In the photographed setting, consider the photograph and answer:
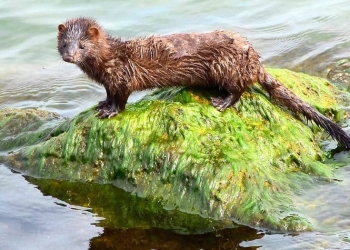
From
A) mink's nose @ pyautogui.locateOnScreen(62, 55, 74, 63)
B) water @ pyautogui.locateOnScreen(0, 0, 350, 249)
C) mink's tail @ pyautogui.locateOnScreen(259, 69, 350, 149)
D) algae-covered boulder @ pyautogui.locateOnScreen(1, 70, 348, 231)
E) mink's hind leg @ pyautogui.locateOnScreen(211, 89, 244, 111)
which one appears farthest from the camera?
mink's tail @ pyautogui.locateOnScreen(259, 69, 350, 149)

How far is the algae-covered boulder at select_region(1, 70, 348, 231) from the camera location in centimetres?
578

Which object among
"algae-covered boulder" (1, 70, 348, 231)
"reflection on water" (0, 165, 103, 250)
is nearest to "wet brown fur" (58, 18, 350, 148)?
"algae-covered boulder" (1, 70, 348, 231)

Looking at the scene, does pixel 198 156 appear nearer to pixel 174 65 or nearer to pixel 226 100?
pixel 226 100

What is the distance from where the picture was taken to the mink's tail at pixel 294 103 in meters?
7.05

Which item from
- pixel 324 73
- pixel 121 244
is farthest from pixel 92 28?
pixel 324 73

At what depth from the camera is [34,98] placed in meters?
10.4

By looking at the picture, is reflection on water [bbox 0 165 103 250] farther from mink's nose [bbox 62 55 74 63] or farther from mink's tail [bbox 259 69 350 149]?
mink's tail [bbox 259 69 350 149]

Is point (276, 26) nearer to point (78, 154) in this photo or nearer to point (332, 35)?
point (332, 35)

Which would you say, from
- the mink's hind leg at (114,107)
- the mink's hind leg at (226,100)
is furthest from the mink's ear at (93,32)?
the mink's hind leg at (226,100)

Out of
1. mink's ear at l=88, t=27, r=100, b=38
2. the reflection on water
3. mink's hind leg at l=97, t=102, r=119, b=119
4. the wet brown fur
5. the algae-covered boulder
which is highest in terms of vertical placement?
mink's ear at l=88, t=27, r=100, b=38

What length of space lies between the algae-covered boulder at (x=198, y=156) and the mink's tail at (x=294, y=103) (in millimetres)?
99

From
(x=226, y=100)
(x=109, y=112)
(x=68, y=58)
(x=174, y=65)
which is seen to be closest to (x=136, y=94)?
(x=174, y=65)

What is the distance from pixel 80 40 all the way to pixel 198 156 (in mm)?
1627

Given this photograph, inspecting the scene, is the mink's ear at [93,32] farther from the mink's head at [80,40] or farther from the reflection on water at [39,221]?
the reflection on water at [39,221]
